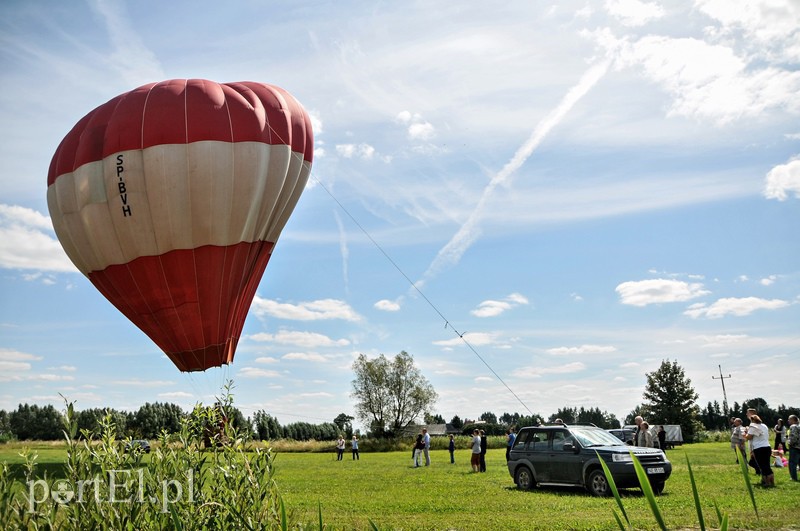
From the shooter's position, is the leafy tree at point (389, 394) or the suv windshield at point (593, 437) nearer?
the suv windshield at point (593, 437)

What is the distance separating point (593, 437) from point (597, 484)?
151 centimetres

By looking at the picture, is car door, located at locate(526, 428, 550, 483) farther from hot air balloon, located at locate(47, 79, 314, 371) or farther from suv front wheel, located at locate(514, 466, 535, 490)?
hot air balloon, located at locate(47, 79, 314, 371)

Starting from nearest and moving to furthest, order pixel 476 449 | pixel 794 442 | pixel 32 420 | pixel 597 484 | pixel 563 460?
pixel 597 484
pixel 563 460
pixel 794 442
pixel 476 449
pixel 32 420

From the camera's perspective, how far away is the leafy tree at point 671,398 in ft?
233

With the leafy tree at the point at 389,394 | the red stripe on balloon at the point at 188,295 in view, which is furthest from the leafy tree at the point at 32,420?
the red stripe on balloon at the point at 188,295

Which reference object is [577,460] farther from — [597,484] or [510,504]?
[510,504]

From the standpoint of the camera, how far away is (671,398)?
239 feet

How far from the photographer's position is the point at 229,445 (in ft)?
16.1

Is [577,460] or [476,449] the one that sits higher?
[476,449]

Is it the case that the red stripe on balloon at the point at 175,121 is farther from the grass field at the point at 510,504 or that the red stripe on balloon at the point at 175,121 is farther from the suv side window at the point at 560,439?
the suv side window at the point at 560,439

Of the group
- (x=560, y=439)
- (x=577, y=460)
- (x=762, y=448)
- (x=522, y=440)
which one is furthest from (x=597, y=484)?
(x=762, y=448)

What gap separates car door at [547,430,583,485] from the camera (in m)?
17.3

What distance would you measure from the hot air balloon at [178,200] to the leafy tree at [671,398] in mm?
59883

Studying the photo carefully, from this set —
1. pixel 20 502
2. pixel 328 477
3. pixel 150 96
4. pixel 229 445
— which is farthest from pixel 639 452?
pixel 150 96
